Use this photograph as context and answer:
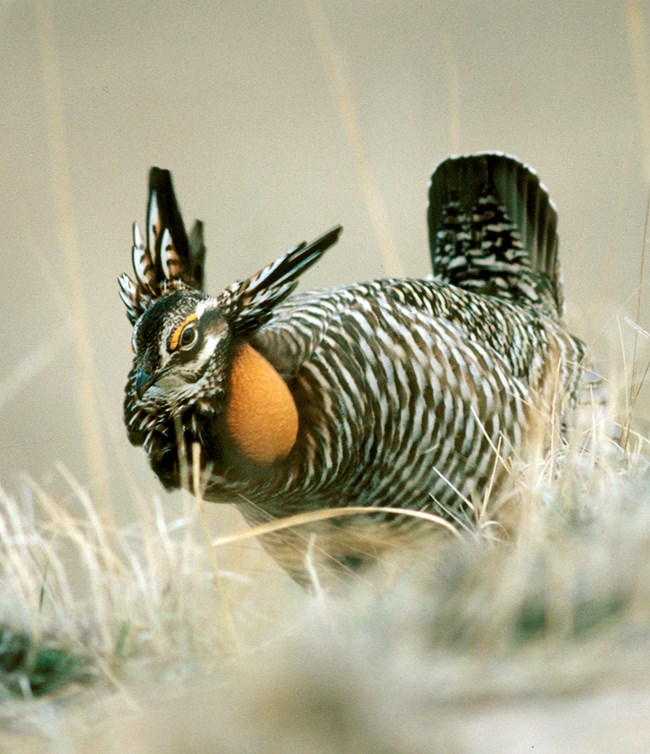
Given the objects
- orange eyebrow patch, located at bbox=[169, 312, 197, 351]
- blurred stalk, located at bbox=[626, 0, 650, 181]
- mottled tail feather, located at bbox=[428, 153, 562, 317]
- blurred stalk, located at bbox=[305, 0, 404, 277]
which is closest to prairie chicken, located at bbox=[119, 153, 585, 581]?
orange eyebrow patch, located at bbox=[169, 312, 197, 351]

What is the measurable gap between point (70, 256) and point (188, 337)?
0.58m

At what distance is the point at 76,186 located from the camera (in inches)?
84.7

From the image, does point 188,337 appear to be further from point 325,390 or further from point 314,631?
point 314,631

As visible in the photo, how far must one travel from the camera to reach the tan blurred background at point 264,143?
207 cm

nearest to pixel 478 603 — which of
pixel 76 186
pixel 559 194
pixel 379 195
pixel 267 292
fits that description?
pixel 267 292

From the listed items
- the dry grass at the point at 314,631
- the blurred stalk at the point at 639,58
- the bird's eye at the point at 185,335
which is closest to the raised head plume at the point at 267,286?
the bird's eye at the point at 185,335

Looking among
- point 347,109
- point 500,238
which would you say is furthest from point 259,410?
point 500,238

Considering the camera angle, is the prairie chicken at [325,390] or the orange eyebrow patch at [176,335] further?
the prairie chicken at [325,390]

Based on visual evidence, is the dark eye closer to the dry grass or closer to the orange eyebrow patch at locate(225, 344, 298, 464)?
the orange eyebrow patch at locate(225, 344, 298, 464)

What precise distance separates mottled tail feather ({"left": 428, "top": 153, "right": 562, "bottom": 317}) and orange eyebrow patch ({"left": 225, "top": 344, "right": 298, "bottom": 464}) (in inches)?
39.0

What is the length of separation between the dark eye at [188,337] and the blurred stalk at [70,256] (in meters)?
0.40

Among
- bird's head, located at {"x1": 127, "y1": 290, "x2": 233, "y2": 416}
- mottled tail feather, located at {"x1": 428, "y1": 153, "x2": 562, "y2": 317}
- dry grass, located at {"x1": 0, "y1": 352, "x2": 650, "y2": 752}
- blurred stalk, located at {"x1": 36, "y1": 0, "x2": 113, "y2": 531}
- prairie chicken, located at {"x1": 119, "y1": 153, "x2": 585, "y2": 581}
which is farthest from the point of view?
mottled tail feather, located at {"x1": 428, "y1": 153, "x2": 562, "y2": 317}

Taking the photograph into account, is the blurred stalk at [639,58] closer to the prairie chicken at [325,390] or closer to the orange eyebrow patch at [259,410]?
the prairie chicken at [325,390]

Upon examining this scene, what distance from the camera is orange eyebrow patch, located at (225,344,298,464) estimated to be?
1687 millimetres
